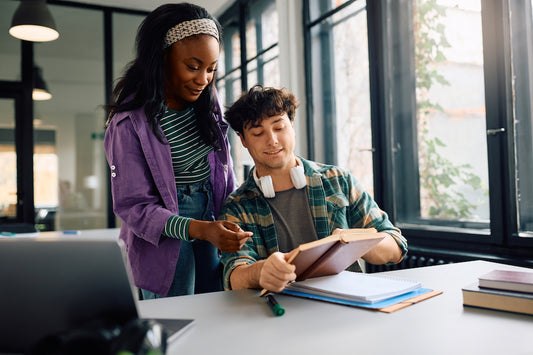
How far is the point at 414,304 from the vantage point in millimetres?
1027

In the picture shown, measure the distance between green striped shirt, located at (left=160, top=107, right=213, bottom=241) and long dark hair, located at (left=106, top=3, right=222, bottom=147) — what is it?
72 millimetres

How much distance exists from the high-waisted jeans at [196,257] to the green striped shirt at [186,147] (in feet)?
0.12

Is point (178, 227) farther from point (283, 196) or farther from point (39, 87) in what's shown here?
point (39, 87)

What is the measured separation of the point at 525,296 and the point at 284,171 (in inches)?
34.0

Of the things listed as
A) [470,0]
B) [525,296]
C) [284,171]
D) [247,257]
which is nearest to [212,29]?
[284,171]

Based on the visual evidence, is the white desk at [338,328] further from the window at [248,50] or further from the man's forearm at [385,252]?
the window at [248,50]

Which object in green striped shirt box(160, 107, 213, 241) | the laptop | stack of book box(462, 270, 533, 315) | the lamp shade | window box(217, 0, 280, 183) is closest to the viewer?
the laptop

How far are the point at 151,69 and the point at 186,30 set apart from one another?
0.18 m

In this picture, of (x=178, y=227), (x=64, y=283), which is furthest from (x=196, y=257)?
(x=64, y=283)

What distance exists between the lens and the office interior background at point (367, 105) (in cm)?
220

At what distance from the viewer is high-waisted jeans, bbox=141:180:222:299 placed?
1540mm

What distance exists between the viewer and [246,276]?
1.22 metres

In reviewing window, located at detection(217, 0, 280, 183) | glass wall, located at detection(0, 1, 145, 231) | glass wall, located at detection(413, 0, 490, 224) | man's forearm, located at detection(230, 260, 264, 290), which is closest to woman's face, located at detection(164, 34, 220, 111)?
man's forearm, located at detection(230, 260, 264, 290)

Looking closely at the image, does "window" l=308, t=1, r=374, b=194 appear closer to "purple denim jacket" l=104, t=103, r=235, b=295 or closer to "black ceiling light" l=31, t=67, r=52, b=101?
"purple denim jacket" l=104, t=103, r=235, b=295
